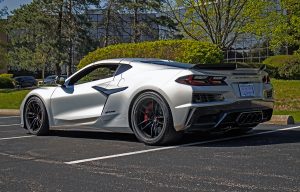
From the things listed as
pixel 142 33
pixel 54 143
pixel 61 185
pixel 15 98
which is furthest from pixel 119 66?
pixel 142 33

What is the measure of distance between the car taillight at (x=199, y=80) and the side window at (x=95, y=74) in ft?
4.67

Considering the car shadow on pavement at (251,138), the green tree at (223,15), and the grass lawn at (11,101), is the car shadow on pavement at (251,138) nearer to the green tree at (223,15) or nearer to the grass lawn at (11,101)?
the grass lawn at (11,101)

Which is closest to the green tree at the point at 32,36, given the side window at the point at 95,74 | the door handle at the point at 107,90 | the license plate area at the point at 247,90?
the side window at the point at 95,74

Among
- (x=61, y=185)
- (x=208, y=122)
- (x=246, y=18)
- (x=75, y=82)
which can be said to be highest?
(x=246, y=18)

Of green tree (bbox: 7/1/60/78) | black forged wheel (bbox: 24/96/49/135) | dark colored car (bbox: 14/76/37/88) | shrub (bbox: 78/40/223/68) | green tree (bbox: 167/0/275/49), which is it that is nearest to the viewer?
black forged wheel (bbox: 24/96/49/135)

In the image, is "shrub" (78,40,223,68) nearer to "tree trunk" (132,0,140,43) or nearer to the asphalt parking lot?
the asphalt parking lot

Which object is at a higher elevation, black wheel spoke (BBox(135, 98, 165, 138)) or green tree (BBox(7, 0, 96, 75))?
green tree (BBox(7, 0, 96, 75))

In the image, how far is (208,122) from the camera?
6.72m

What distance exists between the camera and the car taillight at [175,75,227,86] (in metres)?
6.65

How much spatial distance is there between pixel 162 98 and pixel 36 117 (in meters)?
2.91

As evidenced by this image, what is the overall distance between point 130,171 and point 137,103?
1.98 meters

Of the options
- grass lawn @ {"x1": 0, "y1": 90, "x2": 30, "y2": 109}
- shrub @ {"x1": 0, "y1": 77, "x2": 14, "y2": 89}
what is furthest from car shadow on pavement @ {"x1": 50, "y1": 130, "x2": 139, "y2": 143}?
shrub @ {"x1": 0, "y1": 77, "x2": 14, "y2": 89}

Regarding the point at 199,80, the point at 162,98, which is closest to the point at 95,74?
the point at 162,98

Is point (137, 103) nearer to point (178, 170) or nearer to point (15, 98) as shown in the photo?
point (178, 170)
